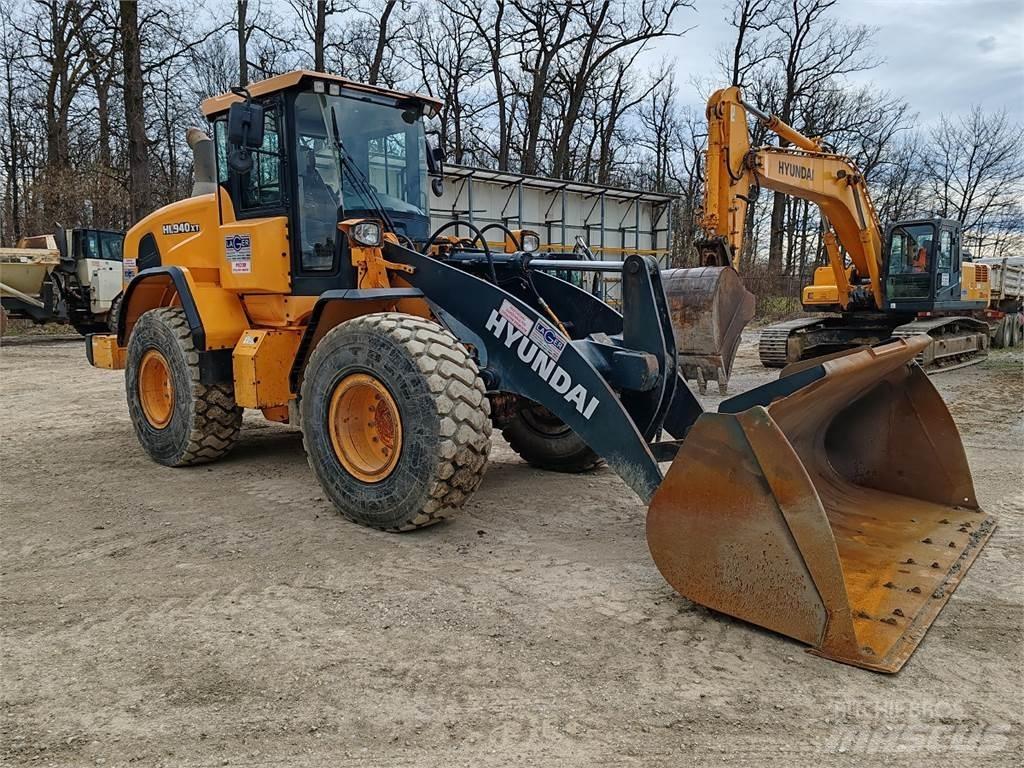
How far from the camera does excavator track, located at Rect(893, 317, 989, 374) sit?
1263 cm

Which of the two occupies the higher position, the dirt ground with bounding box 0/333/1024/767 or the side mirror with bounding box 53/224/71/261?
the side mirror with bounding box 53/224/71/261

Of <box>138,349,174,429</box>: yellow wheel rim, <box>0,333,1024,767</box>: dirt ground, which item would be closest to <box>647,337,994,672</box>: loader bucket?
<box>0,333,1024,767</box>: dirt ground

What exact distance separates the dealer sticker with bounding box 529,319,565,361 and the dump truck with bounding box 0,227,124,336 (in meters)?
15.7

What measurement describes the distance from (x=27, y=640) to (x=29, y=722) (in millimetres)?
674

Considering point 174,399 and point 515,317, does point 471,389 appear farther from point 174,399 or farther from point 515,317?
point 174,399

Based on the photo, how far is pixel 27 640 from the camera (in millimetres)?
3082

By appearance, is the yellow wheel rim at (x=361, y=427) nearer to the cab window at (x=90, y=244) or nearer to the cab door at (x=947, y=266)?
the cab door at (x=947, y=266)

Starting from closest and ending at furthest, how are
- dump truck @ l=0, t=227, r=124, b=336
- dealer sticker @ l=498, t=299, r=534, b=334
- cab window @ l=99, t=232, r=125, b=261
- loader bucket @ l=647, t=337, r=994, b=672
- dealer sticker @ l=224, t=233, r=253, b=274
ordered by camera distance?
loader bucket @ l=647, t=337, r=994, b=672 → dealer sticker @ l=498, t=299, r=534, b=334 → dealer sticker @ l=224, t=233, r=253, b=274 → dump truck @ l=0, t=227, r=124, b=336 → cab window @ l=99, t=232, r=125, b=261

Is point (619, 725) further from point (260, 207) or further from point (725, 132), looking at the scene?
point (725, 132)

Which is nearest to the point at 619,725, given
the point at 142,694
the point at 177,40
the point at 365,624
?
the point at 365,624

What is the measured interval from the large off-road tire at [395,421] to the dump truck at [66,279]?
14841mm

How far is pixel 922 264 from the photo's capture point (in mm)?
12352

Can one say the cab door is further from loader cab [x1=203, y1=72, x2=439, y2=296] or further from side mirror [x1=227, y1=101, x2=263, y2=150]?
side mirror [x1=227, y1=101, x2=263, y2=150]

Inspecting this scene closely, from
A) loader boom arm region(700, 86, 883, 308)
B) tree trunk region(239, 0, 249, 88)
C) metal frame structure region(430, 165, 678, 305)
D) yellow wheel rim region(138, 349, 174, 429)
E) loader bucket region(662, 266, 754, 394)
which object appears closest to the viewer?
yellow wheel rim region(138, 349, 174, 429)
